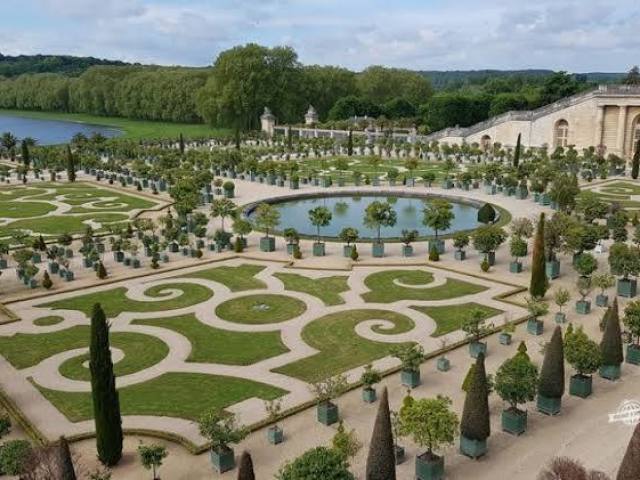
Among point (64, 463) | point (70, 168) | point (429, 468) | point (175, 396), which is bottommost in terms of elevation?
point (175, 396)

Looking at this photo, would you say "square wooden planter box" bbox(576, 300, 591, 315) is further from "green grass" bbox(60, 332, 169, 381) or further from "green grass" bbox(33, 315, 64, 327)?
"green grass" bbox(33, 315, 64, 327)

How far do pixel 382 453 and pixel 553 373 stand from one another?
25.3 feet

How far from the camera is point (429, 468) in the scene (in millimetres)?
17750

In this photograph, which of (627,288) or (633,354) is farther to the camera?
(627,288)

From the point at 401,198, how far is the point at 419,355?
40.5 metres

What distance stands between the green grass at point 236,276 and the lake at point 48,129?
10020cm

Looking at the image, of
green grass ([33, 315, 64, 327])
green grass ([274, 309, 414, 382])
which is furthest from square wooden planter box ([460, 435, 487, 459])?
green grass ([33, 315, 64, 327])

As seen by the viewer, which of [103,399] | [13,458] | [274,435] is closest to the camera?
[13,458]

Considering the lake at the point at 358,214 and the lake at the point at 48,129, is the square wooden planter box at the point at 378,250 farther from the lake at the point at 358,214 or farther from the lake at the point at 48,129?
the lake at the point at 48,129

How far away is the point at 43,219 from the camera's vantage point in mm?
52844

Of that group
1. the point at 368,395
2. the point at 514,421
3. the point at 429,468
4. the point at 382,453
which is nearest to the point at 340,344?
the point at 368,395

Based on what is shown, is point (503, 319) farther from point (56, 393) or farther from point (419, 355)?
point (56, 393)

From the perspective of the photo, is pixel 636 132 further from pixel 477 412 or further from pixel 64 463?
pixel 64 463

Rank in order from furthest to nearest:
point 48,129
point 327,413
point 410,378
Answer: point 48,129
point 410,378
point 327,413
